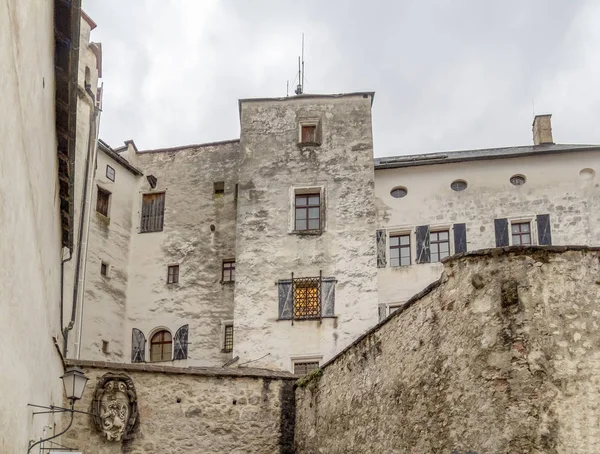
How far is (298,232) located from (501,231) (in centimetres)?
653

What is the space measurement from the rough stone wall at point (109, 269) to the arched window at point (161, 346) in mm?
859

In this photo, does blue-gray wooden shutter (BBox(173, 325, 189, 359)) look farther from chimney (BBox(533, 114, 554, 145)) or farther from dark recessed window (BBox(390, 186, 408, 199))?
chimney (BBox(533, 114, 554, 145))

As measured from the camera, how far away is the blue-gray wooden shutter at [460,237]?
2716cm

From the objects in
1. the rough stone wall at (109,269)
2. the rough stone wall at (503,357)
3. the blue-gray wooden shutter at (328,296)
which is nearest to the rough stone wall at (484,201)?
the blue-gray wooden shutter at (328,296)

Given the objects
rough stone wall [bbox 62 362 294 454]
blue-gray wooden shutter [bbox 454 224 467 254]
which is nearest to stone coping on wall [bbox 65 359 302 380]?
rough stone wall [bbox 62 362 294 454]

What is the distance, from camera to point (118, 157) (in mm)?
30047

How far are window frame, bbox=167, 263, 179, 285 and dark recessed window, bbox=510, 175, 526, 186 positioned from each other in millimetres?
11832

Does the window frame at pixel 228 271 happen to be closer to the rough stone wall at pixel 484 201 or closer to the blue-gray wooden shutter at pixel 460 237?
the rough stone wall at pixel 484 201

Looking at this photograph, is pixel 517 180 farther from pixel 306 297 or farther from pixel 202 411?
pixel 202 411

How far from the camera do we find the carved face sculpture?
58.1 ft

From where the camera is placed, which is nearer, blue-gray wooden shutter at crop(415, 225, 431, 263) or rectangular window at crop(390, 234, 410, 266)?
blue-gray wooden shutter at crop(415, 225, 431, 263)

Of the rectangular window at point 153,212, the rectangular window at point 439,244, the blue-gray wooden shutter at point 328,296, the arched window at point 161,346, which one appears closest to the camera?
the blue-gray wooden shutter at point 328,296

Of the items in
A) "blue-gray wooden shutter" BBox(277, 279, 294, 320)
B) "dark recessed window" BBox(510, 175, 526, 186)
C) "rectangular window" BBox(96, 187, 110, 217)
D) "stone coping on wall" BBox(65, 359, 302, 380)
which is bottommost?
"stone coping on wall" BBox(65, 359, 302, 380)

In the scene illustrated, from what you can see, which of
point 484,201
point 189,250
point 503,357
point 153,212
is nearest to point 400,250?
point 484,201
